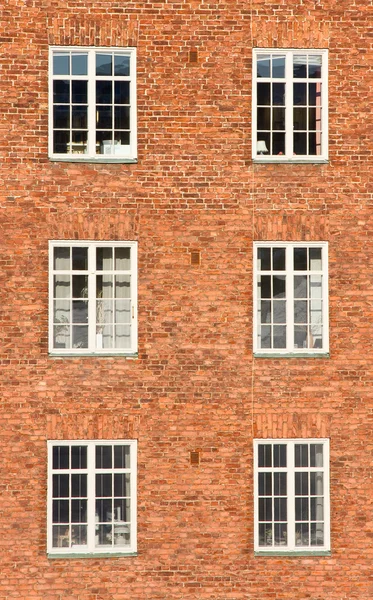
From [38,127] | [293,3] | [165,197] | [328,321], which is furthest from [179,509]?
[293,3]

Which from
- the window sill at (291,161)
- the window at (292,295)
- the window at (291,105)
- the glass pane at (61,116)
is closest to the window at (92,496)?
the window at (292,295)

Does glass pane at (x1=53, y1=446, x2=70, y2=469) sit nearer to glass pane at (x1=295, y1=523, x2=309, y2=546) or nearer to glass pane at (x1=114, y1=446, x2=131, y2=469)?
glass pane at (x1=114, y1=446, x2=131, y2=469)

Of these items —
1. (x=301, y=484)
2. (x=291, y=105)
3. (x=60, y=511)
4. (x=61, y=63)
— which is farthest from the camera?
(x=291, y=105)

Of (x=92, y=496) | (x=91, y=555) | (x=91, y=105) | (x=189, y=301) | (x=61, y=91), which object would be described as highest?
(x=61, y=91)

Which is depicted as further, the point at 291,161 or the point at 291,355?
the point at 291,161

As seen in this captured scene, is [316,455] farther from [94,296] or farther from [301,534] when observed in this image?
[94,296]

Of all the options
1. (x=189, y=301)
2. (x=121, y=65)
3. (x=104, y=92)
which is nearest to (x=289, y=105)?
(x=121, y=65)

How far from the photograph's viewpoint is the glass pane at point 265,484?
20.6 m

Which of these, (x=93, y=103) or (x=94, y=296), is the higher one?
(x=93, y=103)

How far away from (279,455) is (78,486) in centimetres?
367

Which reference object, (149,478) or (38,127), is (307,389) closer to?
(149,478)

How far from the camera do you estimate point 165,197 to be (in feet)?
67.7

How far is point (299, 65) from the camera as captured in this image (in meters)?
21.0

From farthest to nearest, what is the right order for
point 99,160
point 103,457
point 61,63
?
point 61,63, point 99,160, point 103,457
